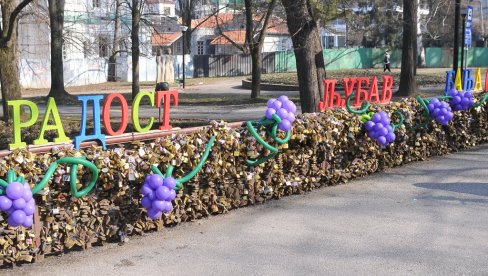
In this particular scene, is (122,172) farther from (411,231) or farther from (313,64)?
(313,64)

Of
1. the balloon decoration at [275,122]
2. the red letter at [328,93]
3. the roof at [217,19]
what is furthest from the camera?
the roof at [217,19]

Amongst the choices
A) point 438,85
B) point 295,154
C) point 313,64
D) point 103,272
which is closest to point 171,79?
point 438,85

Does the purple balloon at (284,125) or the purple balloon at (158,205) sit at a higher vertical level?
the purple balloon at (284,125)

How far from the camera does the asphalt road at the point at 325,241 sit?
5.46 m

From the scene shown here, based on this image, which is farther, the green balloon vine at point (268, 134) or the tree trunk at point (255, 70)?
the tree trunk at point (255, 70)

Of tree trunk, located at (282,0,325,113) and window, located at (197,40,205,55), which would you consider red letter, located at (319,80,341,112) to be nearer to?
tree trunk, located at (282,0,325,113)

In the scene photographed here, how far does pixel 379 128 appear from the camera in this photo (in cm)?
887

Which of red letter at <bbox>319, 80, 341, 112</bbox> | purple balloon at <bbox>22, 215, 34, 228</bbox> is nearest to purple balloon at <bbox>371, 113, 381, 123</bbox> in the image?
red letter at <bbox>319, 80, 341, 112</bbox>

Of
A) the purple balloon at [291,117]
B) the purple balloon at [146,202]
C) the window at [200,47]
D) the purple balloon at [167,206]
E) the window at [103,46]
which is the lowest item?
the purple balloon at [167,206]

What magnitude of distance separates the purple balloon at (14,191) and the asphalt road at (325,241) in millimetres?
763

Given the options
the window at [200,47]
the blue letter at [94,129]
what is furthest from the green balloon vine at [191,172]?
the window at [200,47]

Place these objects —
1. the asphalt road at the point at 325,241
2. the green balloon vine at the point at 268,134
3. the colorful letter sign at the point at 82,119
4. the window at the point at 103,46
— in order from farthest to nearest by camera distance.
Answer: the window at the point at 103,46 → the green balloon vine at the point at 268,134 → the colorful letter sign at the point at 82,119 → the asphalt road at the point at 325,241

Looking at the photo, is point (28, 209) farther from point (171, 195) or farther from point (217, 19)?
point (217, 19)

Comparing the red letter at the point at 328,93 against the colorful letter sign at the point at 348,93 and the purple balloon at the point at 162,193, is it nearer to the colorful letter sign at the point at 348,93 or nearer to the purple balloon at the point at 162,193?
the colorful letter sign at the point at 348,93
